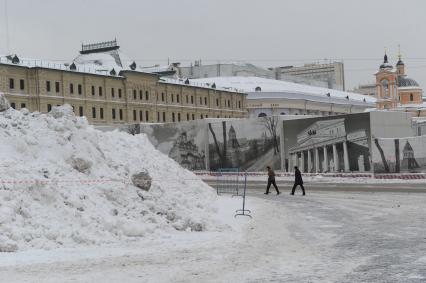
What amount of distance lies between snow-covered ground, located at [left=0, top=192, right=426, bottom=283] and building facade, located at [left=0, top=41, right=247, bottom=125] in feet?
182

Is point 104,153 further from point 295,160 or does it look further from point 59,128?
point 295,160

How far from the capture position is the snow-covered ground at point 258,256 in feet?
30.5

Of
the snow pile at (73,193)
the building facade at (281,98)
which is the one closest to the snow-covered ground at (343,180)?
the snow pile at (73,193)

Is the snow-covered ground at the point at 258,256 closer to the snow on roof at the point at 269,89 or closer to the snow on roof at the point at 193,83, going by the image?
the snow on roof at the point at 193,83

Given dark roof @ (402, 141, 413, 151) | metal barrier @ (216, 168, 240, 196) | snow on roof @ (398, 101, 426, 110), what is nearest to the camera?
metal barrier @ (216, 168, 240, 196)

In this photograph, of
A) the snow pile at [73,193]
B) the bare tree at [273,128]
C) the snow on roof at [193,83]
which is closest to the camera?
the snow pile at [73,193]

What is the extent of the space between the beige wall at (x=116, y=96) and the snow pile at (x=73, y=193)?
50479mm

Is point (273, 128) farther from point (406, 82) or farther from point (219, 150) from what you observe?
point (406, 82)

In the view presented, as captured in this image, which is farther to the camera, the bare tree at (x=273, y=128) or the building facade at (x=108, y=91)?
the building facade at (x=108, y=91)

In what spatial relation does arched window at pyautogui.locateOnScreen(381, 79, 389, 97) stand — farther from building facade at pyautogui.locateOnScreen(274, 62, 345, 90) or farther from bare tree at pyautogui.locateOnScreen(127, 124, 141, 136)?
bare tree at pyautogui.locateOnScreen(127, 124, 141, 136)

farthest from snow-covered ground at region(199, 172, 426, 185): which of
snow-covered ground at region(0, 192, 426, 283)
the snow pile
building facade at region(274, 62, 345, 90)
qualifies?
building facade at region(274, 62, 345, 90)

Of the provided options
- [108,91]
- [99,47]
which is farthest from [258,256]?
[99,47]

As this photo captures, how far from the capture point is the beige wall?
67312 millimetres

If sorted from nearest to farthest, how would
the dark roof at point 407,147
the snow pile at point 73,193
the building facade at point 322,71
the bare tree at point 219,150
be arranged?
the snow pile at point 73,193 < the dark roof at point 407,147 < the bare tree at point 219,150 < the building facade at point 322,71
